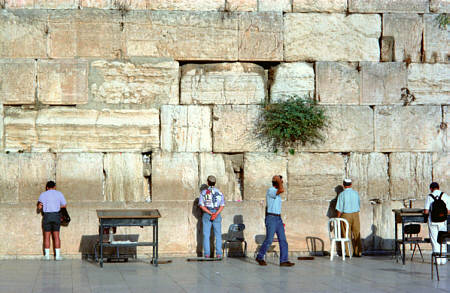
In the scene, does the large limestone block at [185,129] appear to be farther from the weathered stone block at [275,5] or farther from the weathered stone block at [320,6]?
the weathered stone block at [320,6]

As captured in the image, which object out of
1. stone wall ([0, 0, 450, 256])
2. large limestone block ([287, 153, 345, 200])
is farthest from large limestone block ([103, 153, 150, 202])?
large limestone block ([287, 153, 345, 200])

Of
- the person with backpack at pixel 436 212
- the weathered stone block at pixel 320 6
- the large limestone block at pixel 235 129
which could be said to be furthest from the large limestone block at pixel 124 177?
the person with backpack at pixel 436 212

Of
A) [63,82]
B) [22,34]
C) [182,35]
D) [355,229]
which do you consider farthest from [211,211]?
[22,34]

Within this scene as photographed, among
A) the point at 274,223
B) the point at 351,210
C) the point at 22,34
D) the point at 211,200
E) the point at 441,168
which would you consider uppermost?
the point at 22,34

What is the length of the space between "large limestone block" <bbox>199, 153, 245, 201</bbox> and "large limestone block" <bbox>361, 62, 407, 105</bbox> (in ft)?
9.25

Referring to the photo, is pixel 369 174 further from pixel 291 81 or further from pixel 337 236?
pixel 291 81

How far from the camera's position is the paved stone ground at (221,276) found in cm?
948

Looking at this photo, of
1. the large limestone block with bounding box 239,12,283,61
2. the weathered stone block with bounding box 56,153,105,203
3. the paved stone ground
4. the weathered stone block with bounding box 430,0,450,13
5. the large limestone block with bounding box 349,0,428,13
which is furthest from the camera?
the weathered stone block with bounding box 430,0,450,13

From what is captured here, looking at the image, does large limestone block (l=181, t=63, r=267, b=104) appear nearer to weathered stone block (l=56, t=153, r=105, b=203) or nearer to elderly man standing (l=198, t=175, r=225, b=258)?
elderly man standing (l=198, t=175, r=225, b=258)

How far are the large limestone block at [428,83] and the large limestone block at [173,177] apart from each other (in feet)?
15.3

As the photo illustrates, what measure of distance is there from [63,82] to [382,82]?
20.2 feet

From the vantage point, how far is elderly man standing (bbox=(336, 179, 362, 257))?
43.8 ft

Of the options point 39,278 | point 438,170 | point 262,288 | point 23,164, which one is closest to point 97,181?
point 23,164

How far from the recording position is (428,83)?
46.8 feet
